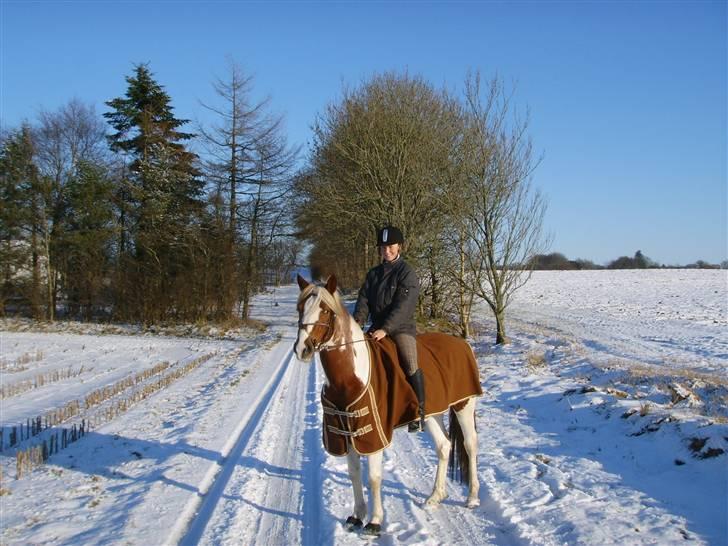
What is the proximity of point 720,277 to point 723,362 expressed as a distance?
43.7m

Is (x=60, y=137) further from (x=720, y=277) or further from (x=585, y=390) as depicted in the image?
(x=720, y=277)

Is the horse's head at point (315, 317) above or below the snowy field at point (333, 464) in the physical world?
above

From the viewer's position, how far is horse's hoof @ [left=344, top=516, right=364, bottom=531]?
459 cm

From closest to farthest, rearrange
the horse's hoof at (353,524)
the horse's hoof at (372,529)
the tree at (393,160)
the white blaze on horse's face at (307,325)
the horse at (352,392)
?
the white blaze on horse's face at (307,325) < the horse at (352,392) < the horse's hoof at (372,529) < the horse's hoof at (353,524) < the tree at (393,160)

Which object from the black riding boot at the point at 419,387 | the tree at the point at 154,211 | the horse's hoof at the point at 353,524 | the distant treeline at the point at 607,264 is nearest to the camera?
the horse's hoof at the point at 353,524

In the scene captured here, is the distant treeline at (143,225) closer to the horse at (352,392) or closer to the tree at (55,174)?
the tree at (55,174)

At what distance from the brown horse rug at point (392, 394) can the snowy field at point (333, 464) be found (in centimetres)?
88

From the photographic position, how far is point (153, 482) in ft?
19.2

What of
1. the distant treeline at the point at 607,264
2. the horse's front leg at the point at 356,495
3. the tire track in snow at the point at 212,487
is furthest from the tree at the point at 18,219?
the distant treeline at the point at 607,264

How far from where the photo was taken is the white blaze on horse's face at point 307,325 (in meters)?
4.12

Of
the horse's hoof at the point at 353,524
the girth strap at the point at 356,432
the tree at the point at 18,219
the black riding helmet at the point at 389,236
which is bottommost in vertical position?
the horse's hoof at the point at 353,524

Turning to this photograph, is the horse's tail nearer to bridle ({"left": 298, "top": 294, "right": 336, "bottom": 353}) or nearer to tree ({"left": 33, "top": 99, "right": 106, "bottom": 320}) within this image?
bridle ({"left": 298, "top": 294, "right": 336, "bottom": 353})

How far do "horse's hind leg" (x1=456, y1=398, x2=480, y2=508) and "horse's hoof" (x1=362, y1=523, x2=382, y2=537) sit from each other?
1.15 metres

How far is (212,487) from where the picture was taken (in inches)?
225
